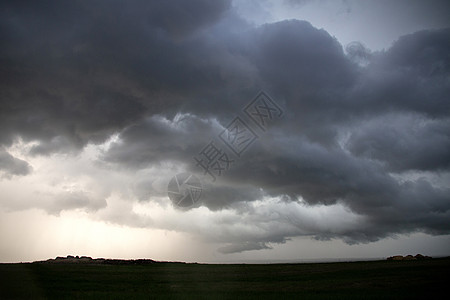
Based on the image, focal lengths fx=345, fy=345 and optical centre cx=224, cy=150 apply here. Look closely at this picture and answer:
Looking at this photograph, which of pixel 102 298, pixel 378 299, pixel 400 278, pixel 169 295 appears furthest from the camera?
pixel 400 278

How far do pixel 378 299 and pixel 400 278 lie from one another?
20.3m

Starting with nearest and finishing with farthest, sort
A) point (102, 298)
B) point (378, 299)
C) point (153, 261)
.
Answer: point (378, 299) → point (102, 298) → point (153, 261)

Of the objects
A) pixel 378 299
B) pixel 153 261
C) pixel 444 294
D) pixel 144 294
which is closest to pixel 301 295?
pixel 378 299

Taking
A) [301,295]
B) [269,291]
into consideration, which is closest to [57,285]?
[269,291]

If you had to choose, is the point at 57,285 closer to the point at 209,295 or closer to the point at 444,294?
the point at 209,295

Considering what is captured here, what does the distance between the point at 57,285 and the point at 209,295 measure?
28610 millimetres

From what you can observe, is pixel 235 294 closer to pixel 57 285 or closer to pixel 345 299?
pixel 345 299

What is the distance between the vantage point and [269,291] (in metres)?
49.3

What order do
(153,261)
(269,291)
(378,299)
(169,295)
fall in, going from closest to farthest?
(378,299)
(169,295)
(269,291)
(153,261)

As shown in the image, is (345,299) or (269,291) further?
(269,291)

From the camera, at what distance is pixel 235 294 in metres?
46.4

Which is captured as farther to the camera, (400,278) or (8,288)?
(400,278)

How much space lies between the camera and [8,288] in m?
51.1

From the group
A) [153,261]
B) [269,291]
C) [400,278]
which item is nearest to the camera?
[269,291]
